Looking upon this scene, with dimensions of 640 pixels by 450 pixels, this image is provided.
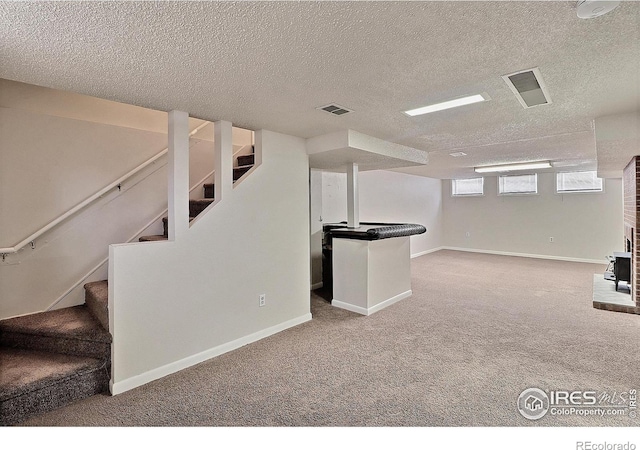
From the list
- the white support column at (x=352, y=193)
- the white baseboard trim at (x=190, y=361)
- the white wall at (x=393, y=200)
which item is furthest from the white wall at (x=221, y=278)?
the white wall at (x=393, y=200)

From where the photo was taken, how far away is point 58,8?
1.23 meters

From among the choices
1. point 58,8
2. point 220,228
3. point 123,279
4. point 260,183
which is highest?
point 58,8

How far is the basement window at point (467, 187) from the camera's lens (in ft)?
28.2

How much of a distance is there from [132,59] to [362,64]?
4.16 ft

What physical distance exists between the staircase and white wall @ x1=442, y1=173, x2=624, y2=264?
8711 mm

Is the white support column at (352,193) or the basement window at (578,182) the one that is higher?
the basement window at (578,182)

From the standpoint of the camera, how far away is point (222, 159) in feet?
9.24

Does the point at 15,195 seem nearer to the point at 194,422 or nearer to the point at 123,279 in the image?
the point at 123,279

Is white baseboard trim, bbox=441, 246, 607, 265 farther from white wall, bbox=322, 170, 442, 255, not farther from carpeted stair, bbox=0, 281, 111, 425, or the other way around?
carpeted stair, bbox=0, 281, 111, 425

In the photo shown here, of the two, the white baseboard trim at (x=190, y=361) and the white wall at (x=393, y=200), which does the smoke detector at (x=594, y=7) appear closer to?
the white baseboard trim at (x=190, y=361)

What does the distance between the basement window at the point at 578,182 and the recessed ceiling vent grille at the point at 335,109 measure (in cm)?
720

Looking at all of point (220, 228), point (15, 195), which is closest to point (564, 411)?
point (220, 228)
